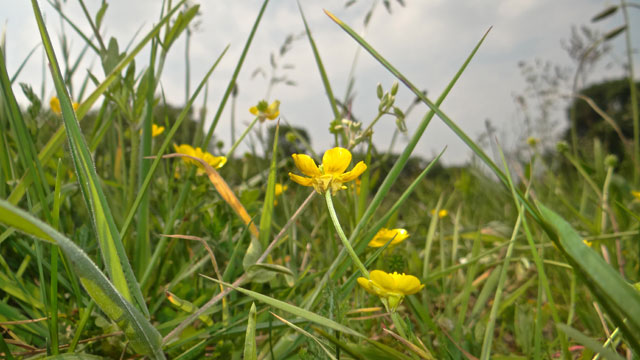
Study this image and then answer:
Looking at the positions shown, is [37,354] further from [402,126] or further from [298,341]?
Answer: [402,126]

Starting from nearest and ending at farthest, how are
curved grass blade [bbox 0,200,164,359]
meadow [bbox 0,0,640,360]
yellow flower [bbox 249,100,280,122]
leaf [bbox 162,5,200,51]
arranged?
1. curved grass blade [bbox 0,200,164,359]
2. meadow [bbox 0,0,640,360]
3. leaf [bbox 162,5,200,51]
4. yellow flower [bbox 249,100,280,122]

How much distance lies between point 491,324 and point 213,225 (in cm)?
48

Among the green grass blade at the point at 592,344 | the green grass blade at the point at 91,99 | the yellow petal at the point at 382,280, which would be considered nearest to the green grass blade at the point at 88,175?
the green grass blade at the point at 91,99

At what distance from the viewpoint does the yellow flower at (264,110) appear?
39.6 inches

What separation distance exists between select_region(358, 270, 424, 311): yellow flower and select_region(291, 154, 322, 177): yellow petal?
0.45 ft

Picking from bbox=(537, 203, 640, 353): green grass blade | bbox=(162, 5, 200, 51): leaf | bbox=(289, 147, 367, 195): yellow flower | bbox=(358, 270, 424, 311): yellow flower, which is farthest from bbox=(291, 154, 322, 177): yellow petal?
bbox=(162, 5, 200, 51): leaf

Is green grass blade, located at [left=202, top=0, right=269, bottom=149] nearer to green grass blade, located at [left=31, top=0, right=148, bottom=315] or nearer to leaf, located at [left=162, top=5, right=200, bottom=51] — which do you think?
leaf, located at [left=162, top=5, right=200, bottom=51]

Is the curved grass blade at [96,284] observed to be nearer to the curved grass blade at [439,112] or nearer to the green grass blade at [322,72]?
the curved grass blade at [439,112]

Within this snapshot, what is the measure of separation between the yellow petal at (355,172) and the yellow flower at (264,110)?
53 centimetres

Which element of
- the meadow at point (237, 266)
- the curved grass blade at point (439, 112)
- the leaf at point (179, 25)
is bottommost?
the meadow at point (237, 266)

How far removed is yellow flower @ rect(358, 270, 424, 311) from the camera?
48cm

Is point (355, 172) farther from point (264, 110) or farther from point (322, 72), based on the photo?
point (264, 110)

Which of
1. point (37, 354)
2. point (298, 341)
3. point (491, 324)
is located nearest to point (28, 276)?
point (37, 354)

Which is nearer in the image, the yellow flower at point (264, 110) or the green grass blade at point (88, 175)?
the green grass blade at point (88, 175)
